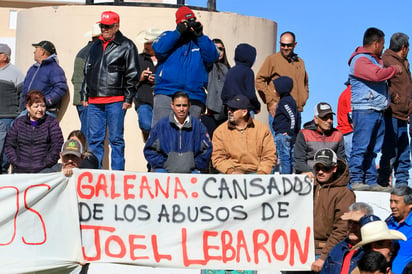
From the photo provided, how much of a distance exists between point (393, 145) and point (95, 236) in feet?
15.3

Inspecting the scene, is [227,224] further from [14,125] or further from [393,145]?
[393,145]

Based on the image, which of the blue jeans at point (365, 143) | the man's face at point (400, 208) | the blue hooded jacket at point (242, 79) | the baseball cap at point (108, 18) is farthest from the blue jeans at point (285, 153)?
the man's face at point (400, 208)

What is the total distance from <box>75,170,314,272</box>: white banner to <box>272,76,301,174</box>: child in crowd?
3.08 m

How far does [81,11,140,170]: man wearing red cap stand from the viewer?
12297mm

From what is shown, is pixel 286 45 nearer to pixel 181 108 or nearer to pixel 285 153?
pixel 285 153

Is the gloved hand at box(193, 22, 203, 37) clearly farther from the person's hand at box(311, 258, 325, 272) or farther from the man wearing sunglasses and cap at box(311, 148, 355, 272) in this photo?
the person's hand at box(311, 258, 325, 272)

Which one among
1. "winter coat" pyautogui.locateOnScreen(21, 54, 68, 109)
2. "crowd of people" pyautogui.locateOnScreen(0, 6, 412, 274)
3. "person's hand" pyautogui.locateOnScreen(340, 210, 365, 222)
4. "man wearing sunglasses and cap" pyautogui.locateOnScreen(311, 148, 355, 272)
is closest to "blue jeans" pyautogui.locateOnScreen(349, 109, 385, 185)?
"crowd of people" pyautogui.locateOnScreen(0, 6, 412, 274)

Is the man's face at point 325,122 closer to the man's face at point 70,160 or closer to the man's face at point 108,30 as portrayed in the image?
the man's face at point 70,160

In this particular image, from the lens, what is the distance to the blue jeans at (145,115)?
1316cm

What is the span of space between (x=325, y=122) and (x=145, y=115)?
Result: 3.05 meters

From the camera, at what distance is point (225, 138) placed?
1064 cm

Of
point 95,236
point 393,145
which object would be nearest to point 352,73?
point 393,145

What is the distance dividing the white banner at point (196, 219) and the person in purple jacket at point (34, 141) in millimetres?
1521

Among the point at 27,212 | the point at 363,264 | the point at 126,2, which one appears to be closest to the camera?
the point at 363,264
